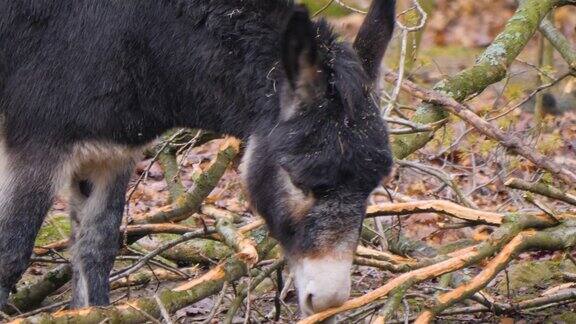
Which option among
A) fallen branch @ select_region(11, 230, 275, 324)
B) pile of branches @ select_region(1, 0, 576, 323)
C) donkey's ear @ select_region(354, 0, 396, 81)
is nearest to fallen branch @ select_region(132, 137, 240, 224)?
pile of branches @ select_region(1, 0, 576, 323)

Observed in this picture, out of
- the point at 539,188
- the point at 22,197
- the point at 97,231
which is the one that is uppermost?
the point at 22,197

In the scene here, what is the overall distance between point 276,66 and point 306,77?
0.96ft

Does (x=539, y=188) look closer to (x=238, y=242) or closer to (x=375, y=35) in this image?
(x=375, y=35)

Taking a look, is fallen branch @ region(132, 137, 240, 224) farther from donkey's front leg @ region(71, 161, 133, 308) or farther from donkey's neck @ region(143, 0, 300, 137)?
donkey's neck @ region(143, 0, 300, 137)

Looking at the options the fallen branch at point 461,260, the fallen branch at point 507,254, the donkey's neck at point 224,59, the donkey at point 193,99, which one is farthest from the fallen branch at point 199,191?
the fallen branch at point 507,254

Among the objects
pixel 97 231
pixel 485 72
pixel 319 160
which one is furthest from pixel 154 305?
pixel 485 72

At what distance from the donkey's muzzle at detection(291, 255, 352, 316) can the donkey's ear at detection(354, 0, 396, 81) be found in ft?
3.17

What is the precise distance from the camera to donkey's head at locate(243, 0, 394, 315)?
4.29 m

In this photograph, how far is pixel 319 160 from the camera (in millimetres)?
4348

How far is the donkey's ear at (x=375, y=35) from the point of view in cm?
474

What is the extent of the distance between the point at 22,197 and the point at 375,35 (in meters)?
1.89

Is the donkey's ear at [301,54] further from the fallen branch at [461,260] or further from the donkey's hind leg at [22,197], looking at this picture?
the donkey's hind leg at [22,197]

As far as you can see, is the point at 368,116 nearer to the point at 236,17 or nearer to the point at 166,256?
the point at 236,17

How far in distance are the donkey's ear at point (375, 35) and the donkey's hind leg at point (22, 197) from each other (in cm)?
157
